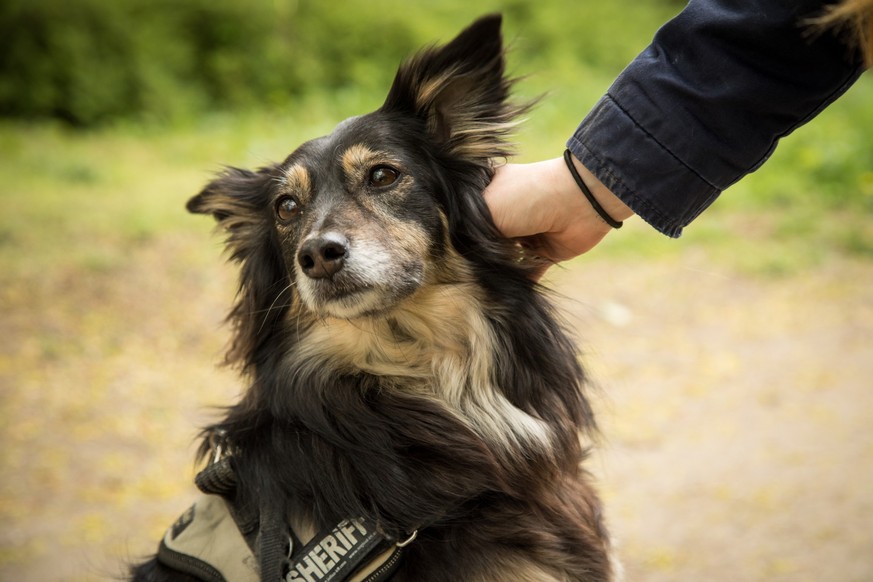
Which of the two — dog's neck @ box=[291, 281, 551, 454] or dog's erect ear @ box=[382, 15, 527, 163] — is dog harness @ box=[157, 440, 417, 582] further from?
dog's erect ear @ box=[382, 15, 527, 163]

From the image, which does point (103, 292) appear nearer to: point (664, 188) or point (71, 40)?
point (664, 188)

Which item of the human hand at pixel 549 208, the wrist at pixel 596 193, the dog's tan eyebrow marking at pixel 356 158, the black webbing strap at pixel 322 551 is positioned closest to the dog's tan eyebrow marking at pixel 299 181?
the dog's tan eyebrow marking at pixel 356 158

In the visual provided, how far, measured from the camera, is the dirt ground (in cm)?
441

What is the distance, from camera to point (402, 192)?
8.90ft

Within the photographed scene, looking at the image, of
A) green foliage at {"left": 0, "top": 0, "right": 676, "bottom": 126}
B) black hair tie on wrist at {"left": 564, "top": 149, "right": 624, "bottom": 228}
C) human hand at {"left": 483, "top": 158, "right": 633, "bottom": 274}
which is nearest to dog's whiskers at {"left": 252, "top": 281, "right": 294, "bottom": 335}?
human hand at {"left": 483, "top": 158, "right": 633, "bottom": 274}

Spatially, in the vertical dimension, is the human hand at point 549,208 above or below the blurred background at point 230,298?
below

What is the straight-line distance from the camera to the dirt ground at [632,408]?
14.5 feet

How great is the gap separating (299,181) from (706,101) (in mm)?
1317

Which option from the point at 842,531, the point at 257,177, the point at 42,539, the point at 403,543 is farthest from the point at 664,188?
the point at 42,539

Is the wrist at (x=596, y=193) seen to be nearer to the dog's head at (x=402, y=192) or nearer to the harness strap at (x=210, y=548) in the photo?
the dog's head at (x=402, y=192)

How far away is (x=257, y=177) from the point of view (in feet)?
9.91

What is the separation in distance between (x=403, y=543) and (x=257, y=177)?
1428 millimetres

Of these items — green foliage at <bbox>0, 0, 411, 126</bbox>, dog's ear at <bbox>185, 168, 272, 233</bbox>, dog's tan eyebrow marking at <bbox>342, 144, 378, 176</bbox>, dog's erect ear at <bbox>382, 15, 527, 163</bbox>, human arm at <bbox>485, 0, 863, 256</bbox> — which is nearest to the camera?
human arm at <bbox>485, 0, 863, 256</bbox>

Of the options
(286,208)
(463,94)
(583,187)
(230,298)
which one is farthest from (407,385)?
(230,298)
